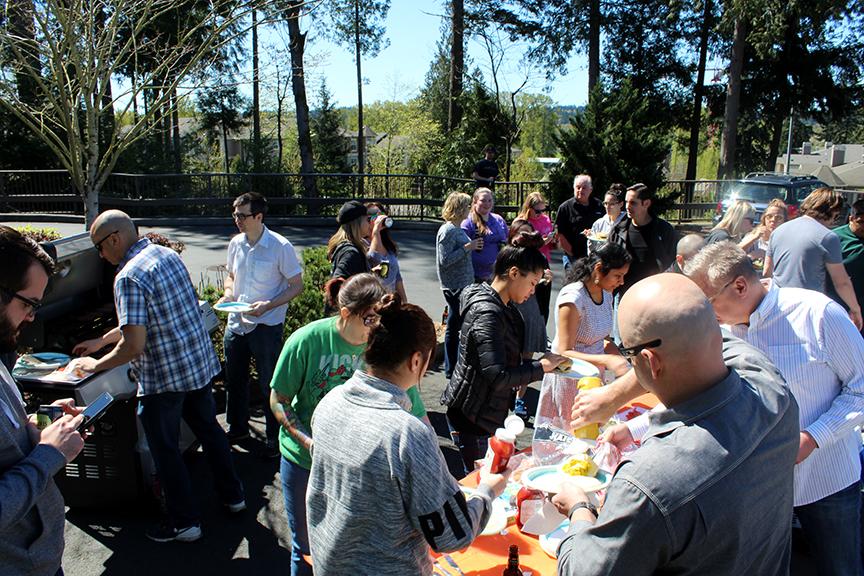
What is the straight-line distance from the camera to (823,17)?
22.6 metres

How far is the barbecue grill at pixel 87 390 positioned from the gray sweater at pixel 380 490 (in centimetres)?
239

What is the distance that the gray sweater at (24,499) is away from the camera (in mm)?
2102

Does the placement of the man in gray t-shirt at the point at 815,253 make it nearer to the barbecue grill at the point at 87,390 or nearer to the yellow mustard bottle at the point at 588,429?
the yellow mustard bottle at the point at 588,429

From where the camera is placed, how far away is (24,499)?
2.10 m

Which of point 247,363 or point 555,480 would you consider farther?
point 247,363

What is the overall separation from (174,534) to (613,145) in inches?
558

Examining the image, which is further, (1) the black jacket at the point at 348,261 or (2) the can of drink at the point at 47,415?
(1) the black jacket at the point at 348,261

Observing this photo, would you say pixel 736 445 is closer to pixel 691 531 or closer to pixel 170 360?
pixel 691 531

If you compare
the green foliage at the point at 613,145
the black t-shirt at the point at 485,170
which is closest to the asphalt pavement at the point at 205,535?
the black t-shirt at the point at 485,170

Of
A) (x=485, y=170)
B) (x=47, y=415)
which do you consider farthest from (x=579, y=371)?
(x=485, y=170)

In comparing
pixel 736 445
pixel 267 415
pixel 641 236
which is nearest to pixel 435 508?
pixel 736 445

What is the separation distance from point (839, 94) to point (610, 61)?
28.7ft

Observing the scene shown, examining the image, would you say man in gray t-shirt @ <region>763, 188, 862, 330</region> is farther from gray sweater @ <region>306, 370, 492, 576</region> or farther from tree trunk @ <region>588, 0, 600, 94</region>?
tree trunk @ <region>588, 0, 600, 94</region>

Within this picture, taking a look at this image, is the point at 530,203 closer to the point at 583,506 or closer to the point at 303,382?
the point at 303,382
